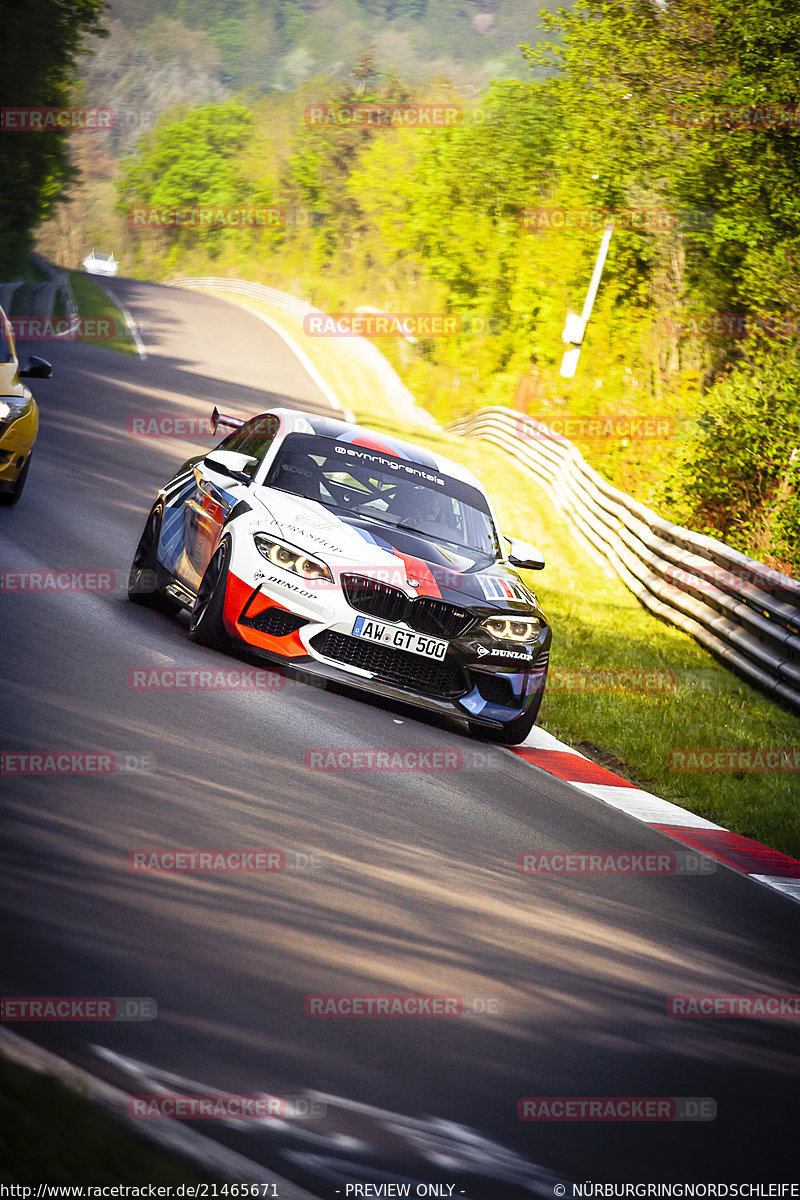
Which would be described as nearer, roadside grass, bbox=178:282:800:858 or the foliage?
roadside grass, bbox=178:282:800:858

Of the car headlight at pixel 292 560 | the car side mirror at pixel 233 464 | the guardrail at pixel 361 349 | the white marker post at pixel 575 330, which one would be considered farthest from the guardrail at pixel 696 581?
the guardrail at pixel 361 349

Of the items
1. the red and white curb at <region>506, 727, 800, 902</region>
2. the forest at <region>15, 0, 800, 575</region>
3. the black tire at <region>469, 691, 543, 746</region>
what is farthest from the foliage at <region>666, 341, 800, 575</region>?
the black tire at <region>469, 691, 543, 746</region>

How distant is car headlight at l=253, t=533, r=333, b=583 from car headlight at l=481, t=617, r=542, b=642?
1.02 m

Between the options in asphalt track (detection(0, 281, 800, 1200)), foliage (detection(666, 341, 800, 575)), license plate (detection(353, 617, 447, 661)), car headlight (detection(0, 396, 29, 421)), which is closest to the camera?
asphalt track (detection(0, 281, 800, 1200))

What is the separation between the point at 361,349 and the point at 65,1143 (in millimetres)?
40047

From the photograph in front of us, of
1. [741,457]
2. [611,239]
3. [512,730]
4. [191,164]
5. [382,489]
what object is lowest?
[512,730]

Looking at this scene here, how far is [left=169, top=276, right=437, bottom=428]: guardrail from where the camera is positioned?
34.5 m

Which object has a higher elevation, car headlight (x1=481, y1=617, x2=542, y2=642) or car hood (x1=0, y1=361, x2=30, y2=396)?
car hood (x1=0, y1=361, x2=30, y2=396)

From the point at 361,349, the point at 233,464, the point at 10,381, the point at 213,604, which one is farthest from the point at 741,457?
the point at 361,349

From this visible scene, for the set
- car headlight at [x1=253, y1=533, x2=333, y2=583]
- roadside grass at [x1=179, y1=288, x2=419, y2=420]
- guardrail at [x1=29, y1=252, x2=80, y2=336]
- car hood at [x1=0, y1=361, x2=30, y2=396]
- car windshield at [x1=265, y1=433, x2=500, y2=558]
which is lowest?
car headlight at [x1=253, y1=533, x2=333, y2=583]

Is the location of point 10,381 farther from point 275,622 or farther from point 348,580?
point 348,580

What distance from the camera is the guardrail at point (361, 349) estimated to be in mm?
34500

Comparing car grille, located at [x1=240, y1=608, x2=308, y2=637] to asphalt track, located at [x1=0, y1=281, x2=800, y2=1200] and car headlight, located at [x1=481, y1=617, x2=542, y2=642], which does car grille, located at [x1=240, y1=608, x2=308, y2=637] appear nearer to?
asphalt track, located at [x1=0, y1=281, x2=800, y2=1200]

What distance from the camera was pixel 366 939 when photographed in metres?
4.34
